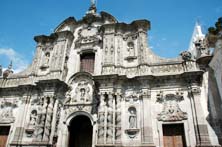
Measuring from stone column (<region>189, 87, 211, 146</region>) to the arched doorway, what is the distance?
6.76m

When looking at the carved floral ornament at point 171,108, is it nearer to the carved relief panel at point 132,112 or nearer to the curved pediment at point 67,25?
the carved relief panel at point 132,112

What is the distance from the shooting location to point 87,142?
13.4m

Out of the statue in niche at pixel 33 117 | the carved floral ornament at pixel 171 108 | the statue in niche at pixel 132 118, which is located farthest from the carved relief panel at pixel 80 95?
the carved floral ornament at pixel 171 108

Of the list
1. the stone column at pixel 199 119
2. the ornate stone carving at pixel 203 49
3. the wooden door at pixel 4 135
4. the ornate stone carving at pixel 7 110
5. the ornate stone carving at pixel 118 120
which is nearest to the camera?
the stone column at pixel 199 119

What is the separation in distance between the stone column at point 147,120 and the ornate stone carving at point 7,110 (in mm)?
9164

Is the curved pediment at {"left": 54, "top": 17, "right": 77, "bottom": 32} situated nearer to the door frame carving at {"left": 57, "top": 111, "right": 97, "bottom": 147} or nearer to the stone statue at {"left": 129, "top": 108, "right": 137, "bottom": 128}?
the door frame carving at {"left": 57, "top": 111, "right": 97, "bottom": 147}

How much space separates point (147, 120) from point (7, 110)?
1014 centimetres

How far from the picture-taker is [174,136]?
11.3 m

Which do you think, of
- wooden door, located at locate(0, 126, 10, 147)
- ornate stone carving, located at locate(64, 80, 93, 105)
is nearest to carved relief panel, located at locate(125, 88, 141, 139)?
ornate stone carving, located at locate(64, 80, 93, 105)

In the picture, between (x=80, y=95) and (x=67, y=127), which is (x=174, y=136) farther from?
(x=67, y=127)

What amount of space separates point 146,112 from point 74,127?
17.9 ft

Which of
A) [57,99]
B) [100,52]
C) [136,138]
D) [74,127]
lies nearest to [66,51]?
[100,52]

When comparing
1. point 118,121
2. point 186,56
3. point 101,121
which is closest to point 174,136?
point 118,121

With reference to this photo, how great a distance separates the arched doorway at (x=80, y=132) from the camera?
1347 centimetres
